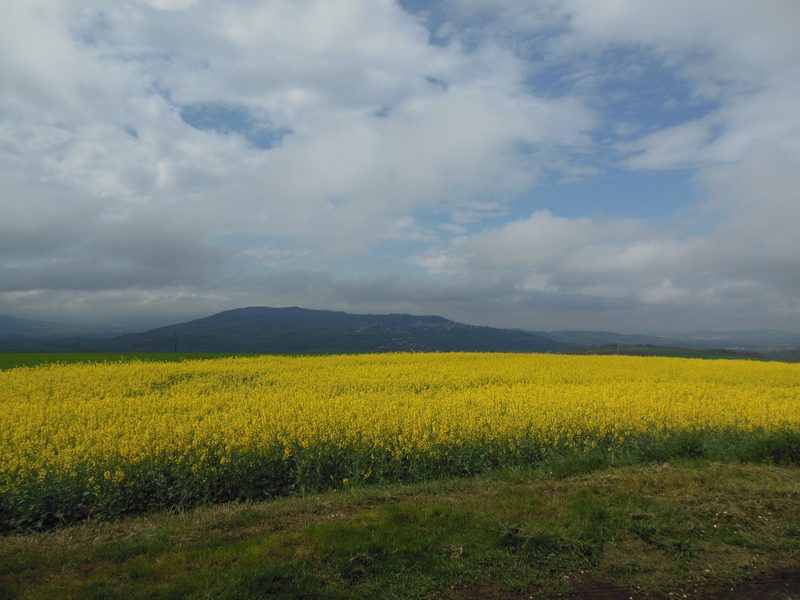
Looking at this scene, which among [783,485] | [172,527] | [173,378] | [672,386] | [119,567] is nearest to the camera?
[119,567]

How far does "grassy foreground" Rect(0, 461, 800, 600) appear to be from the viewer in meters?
4.83

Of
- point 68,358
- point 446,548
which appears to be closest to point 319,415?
point 446,548

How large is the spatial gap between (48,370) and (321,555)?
23482 millimetres

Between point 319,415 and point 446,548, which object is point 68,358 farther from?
point 446,548

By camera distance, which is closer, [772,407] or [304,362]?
[772,407]

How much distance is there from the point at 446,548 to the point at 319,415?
688cm

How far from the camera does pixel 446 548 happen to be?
5570mm

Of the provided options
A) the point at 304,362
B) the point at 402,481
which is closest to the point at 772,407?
the point at 402,481

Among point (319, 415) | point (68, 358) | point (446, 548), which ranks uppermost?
point (68, 358)

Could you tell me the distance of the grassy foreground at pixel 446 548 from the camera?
4828 mm

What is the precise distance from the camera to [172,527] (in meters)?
6.57

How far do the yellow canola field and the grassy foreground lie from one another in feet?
7.54

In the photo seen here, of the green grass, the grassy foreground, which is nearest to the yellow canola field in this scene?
A: the grassy foreground

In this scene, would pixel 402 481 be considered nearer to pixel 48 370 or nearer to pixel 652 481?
pixel 652 481
